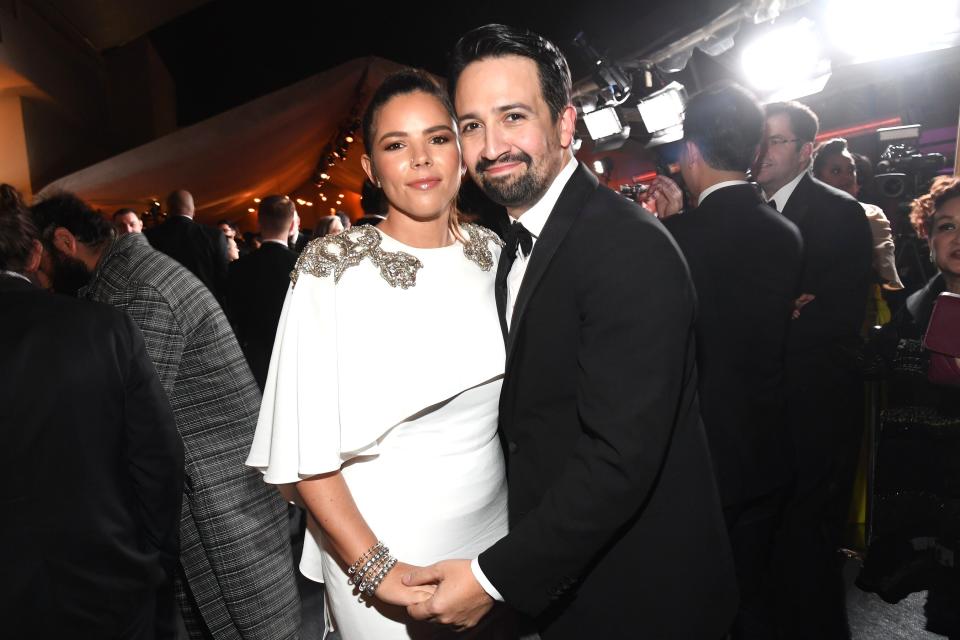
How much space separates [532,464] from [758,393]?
112cm

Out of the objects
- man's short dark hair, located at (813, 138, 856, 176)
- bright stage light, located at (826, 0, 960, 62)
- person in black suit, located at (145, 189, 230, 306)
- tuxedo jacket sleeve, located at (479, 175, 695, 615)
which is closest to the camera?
tuxedo jacket sleeve, located at (479, 175, 695, 615)

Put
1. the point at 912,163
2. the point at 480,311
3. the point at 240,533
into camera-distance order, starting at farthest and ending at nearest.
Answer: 1. the point at 912,163
2. the point at 240,533
3. the point at 480,311

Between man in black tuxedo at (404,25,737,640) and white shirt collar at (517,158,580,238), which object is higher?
white shirt collar at (517,158,580,238)

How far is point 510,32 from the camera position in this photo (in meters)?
1.20

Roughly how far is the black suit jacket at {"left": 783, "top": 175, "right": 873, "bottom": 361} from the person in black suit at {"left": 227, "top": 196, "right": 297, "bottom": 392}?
10.2 ft

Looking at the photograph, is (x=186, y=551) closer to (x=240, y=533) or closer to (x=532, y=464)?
(x=240, y=533)

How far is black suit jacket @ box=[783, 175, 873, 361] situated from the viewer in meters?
2.47

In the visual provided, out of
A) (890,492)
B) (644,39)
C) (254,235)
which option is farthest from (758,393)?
(254,235)

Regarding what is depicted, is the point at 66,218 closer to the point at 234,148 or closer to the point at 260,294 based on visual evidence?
the point at 260,294

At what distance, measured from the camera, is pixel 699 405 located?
1526 mm

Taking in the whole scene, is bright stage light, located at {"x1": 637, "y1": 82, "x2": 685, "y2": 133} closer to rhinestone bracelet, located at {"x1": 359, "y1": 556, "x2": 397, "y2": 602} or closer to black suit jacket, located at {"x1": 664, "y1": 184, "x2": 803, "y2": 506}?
black suit jacket, located at {"x1": 664, "y1": 184, "x2": 803, "y2": 506}

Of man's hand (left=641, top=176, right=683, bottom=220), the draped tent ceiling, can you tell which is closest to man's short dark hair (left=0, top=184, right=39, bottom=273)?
man's hand (left=641, top=176, right=683, bottom=220)

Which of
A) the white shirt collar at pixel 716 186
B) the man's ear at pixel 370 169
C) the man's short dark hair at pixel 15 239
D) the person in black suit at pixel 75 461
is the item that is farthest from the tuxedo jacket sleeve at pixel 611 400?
the man's short dark hair at pixel 15 239

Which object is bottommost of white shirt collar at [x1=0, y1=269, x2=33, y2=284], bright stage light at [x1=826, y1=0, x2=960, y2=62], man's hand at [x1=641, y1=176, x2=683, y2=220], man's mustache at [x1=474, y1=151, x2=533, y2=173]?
man's hand at [x1=641, y1=176, x2=683, y2=220]
